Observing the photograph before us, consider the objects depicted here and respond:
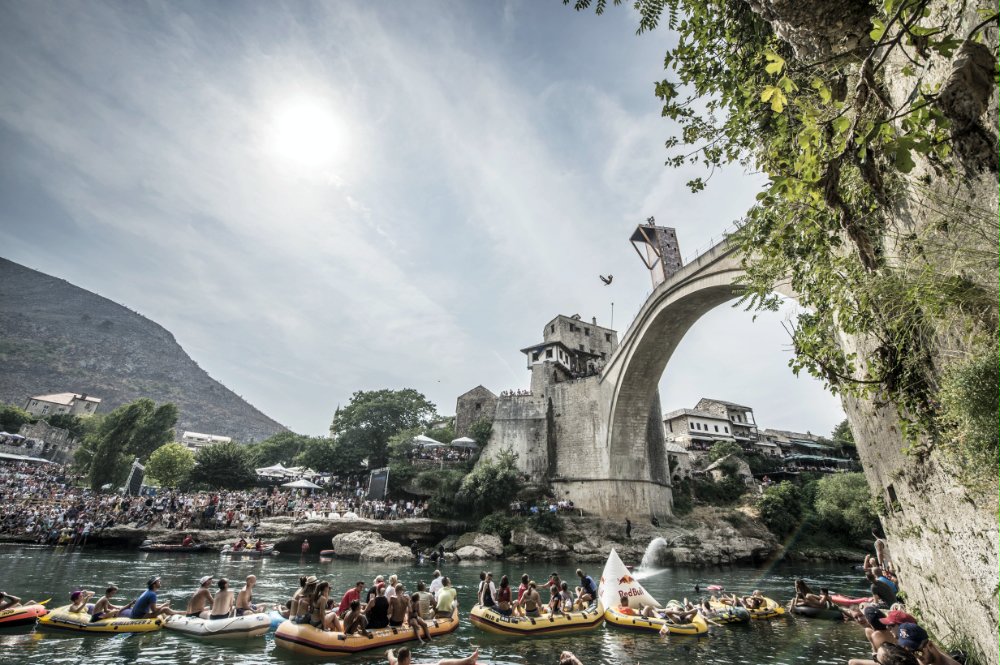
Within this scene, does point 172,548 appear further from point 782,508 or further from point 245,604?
point 782,508

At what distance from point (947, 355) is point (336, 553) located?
920 inches

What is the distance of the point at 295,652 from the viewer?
23.9 feet

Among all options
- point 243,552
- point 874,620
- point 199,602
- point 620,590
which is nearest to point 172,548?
point 243,552

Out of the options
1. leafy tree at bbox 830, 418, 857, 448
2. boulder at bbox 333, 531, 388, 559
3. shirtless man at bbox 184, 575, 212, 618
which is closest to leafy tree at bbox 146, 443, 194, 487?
boulder at bbox 333, 531, 388, 559

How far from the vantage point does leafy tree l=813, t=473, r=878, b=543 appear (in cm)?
2610

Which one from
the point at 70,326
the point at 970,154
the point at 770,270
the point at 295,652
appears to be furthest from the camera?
the point at 70,326

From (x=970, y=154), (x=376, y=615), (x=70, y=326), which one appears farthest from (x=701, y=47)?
(x=70, y=326)

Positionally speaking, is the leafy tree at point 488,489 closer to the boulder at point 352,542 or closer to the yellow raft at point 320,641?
the boulder at point 352,542

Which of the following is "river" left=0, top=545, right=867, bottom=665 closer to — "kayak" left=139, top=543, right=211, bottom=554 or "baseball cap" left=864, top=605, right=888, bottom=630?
"kayak" left=139, top=543, right=211, bottom=554

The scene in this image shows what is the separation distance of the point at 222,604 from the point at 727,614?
34.4 ft

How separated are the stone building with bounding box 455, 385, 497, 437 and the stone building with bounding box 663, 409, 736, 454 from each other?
58.8 ft

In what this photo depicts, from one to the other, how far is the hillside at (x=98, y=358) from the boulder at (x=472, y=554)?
128 meters

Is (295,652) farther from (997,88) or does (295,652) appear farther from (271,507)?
(271,507)

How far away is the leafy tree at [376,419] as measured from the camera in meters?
34.5
